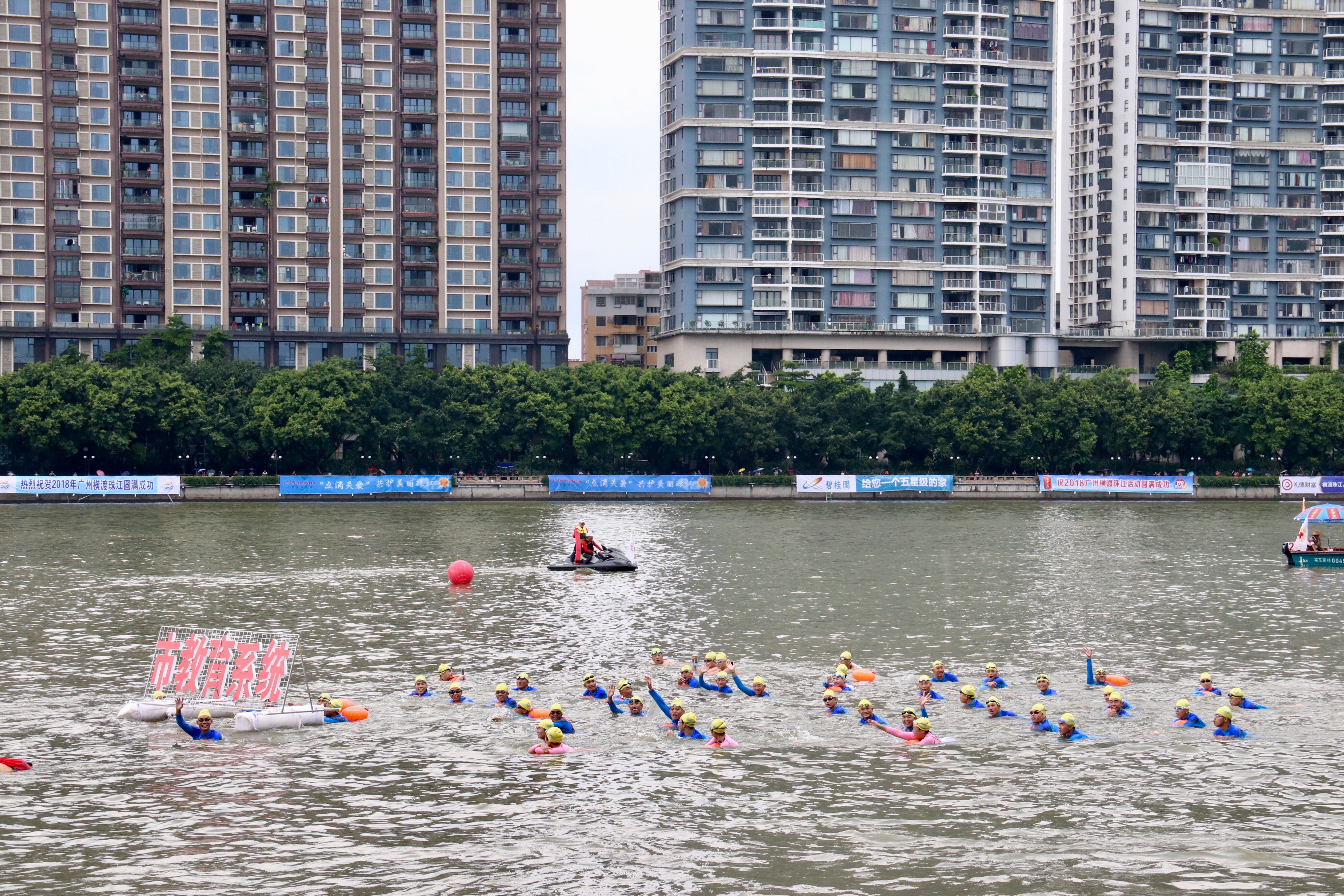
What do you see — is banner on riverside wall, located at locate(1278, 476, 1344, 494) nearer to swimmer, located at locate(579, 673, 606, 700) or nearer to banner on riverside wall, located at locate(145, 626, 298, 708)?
swimmer, located at locate(579, 673, 606, 700)

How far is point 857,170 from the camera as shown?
166125 mm

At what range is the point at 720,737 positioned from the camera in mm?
33469

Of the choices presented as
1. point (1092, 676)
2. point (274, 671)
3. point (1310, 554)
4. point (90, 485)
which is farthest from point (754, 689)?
point (90, 485)

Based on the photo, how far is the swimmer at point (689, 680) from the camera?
39344mm

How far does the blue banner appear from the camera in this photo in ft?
389

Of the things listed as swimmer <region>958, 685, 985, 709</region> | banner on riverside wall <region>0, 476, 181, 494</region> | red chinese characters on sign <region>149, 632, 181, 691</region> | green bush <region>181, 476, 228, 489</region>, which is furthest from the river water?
green bush <region>181, 476, 228, 489</region>

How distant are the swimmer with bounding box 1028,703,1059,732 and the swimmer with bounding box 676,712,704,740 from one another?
8.67 meters

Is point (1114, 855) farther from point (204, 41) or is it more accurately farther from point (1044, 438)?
point (204, 41)

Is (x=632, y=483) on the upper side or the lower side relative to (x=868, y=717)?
upper

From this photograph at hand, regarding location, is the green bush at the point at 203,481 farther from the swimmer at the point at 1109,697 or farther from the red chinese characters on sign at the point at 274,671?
the swimmer at the point at 1109,697

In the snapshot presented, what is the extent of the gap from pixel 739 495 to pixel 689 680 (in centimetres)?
8026

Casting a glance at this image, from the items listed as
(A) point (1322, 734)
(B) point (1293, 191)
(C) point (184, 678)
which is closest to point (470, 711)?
(C) point (184, 678)

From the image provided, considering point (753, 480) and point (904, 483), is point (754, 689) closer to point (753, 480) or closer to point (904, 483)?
point (753, 480)

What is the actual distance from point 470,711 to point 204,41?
136275 millimetres
